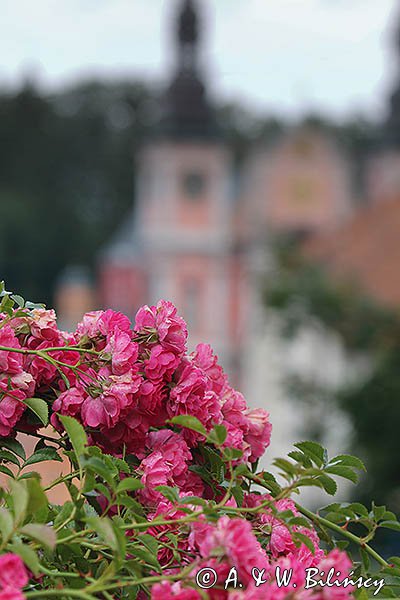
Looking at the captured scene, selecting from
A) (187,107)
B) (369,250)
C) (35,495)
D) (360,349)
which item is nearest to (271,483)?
(35,495)

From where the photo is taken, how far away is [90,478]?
34.6 inches

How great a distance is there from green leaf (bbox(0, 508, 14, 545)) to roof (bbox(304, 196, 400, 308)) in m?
13.4

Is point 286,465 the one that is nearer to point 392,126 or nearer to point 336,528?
point 336,528

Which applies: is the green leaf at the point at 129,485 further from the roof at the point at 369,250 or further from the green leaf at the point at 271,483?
the roof at the point at 369,250

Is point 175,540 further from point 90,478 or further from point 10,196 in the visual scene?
point 10,196

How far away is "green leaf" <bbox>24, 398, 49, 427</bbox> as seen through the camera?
103 centimetres

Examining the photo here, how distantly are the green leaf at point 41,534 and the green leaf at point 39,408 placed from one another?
248 millimetres

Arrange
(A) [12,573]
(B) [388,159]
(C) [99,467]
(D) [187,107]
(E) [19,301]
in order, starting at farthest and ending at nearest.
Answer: (D) [187,107], (B) [388,159], (E) [19,301], (C) [99,467], (A) [12,573]

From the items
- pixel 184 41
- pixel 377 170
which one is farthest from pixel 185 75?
pixel 377 170

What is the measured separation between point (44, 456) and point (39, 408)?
5 cm

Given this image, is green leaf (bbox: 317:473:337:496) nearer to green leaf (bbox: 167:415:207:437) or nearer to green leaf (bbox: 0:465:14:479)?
green leaf (bbox: 167:415:207:437)

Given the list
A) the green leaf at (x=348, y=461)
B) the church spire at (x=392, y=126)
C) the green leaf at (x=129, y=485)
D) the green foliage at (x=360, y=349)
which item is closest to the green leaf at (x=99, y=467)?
the green leaf at (x=129, y=485)

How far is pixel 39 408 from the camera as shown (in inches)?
40.8

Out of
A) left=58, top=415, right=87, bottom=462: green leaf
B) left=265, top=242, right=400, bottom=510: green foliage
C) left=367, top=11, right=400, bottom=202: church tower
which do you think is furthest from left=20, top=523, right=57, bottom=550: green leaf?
left=367, top=11, right=400, bottom=202: church tower
